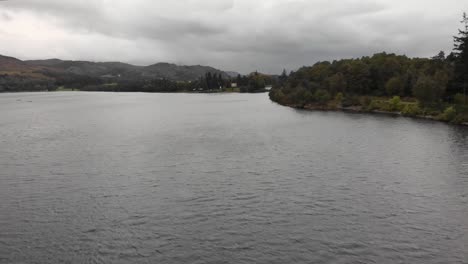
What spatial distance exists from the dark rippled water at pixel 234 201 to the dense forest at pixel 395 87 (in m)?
44.2

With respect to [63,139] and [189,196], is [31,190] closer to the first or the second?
[189,196]

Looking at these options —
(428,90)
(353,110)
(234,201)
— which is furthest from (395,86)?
(234,201)

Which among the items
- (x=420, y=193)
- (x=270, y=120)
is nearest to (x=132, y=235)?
(x=420, y=193)

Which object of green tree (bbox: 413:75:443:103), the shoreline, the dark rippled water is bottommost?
the dark rippled water

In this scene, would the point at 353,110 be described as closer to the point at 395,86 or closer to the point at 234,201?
the point at 395,86

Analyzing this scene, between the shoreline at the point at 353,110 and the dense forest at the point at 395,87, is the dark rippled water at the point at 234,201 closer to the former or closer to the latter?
the shoreline at the point at 353,110

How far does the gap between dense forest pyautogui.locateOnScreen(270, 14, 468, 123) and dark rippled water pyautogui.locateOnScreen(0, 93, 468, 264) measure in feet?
145

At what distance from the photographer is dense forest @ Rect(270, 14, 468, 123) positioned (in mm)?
107500

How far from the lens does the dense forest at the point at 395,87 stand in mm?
107500

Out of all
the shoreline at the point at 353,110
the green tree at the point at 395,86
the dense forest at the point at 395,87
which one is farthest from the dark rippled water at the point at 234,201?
the green tree at the point at 395,86

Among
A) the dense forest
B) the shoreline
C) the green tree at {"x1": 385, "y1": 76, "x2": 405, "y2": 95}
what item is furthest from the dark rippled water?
the green tree at {"x1": 385, "y1": 76, "x2": 405, "y2": 95}

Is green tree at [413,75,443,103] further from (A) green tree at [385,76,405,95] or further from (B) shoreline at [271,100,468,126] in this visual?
(A) green tree at [385,76,405,95]

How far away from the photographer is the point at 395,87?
5276 inches

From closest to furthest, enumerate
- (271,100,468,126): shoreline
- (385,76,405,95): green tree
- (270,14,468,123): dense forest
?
(271,100,468,126): shoreline → (270,14,468,123): dense forest → (385,76,405,95): green tree
